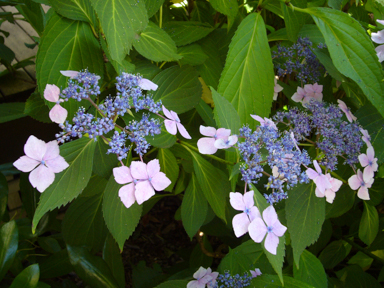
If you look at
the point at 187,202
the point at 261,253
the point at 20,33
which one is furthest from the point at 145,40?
the point at 20,33

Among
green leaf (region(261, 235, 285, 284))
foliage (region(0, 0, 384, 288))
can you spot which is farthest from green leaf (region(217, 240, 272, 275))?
green leaf (region(261, 235, 285, 284))

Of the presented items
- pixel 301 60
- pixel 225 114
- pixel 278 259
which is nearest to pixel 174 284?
pixel 278 259

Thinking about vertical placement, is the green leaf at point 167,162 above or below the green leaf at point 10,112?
above

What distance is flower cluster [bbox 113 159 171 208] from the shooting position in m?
0.51

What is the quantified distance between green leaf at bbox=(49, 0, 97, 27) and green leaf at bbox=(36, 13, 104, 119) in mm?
17

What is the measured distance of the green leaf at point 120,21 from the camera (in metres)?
0.52

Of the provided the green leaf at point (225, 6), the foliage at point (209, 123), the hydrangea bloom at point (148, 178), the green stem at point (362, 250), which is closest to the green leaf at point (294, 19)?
the foliage at point (209, 123)

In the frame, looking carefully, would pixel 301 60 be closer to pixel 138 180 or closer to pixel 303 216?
pixel 303 216

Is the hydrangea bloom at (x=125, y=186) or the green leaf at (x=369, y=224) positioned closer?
the hydrangea bloom at (x=125, y=186)

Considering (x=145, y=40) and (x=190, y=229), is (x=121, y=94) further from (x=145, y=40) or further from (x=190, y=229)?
(x=190, y=229)

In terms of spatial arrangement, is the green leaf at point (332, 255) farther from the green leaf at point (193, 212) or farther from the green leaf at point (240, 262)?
the green leaf at point (193, 212)

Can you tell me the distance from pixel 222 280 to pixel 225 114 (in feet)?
1.13

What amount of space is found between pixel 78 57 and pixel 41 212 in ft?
0.95

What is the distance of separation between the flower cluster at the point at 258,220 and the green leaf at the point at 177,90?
239mm
